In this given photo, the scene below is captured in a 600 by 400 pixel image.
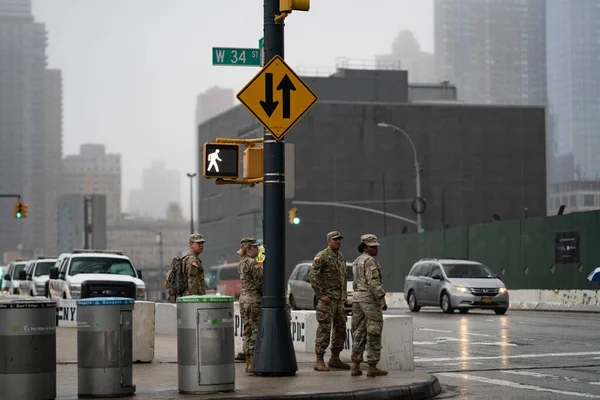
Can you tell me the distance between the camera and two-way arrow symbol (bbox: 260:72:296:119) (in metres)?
15.0

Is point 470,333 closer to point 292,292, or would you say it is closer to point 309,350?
point 309,350

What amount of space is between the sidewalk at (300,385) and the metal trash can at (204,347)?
19 cm

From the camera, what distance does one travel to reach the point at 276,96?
15.0 m

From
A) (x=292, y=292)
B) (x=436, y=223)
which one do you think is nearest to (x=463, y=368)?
(x=292, y=292)

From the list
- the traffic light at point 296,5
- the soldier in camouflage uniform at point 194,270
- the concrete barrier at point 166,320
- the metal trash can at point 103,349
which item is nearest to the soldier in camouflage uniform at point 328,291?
the soldier in camouflage uniform at point 194,270

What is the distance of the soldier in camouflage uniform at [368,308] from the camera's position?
14.8 metres

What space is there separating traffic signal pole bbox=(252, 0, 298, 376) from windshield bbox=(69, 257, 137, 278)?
19419 mm

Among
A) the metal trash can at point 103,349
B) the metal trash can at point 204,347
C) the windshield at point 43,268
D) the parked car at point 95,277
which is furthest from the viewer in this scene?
the windshield at point 43,268

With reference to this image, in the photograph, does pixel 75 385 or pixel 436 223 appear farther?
pixel 436 223

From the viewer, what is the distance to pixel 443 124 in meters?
116

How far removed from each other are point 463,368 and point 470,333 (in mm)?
8090

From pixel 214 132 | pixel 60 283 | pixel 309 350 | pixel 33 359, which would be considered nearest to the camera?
pixel 33 359

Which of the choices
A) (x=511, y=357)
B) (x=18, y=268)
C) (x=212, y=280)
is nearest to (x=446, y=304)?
(x=511, y=357)

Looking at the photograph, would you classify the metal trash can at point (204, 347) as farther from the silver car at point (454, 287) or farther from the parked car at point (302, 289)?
the parked car at point (302, 289)
